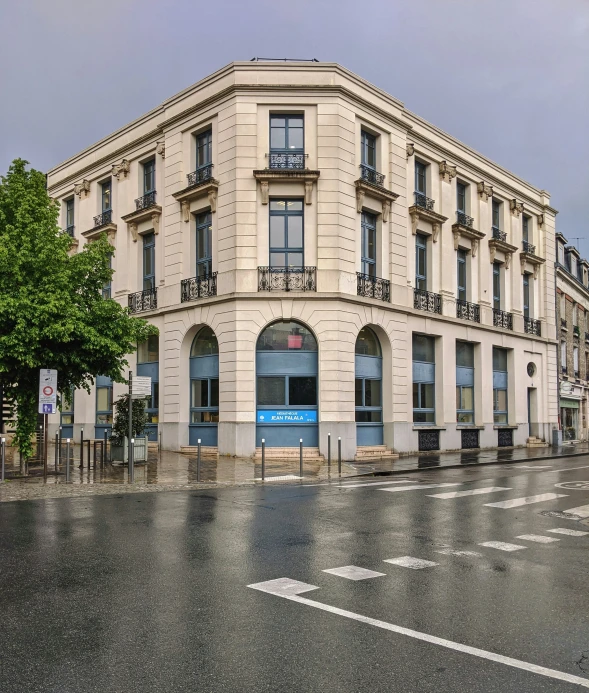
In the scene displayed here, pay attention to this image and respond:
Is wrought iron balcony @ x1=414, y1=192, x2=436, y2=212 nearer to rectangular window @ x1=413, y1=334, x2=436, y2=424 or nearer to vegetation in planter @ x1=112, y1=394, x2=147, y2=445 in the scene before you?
rectangular window @ x1=413, y1=334, x2=436, y2=424

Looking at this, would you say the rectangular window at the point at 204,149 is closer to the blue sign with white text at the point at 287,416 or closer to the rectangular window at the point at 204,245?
the rectangular window at the point at 204,245

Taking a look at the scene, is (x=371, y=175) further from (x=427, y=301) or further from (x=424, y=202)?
(x=427, y=301)

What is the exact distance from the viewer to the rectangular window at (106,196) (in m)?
A: 32.4

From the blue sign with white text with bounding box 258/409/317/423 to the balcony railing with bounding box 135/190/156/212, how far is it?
10659mm

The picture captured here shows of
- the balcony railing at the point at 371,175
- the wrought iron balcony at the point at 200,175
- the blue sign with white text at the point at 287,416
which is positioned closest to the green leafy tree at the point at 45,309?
the blue sign with white text at the point at 287,416

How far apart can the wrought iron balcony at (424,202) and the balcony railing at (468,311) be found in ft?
15.2

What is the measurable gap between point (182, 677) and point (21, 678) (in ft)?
3.32

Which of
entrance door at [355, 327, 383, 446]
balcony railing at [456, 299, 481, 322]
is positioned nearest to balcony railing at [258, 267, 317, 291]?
entrance door at [355, 327, 383, 446]

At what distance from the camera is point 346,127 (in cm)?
2556

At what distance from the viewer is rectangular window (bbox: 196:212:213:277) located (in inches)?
1046

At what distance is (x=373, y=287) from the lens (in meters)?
26.5

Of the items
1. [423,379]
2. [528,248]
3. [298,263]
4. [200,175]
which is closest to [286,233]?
[298,263]

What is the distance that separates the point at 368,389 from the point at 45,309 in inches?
533

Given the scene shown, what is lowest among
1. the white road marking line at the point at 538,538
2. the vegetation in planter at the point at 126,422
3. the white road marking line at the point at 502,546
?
the white road marking line at the point at 538,538
